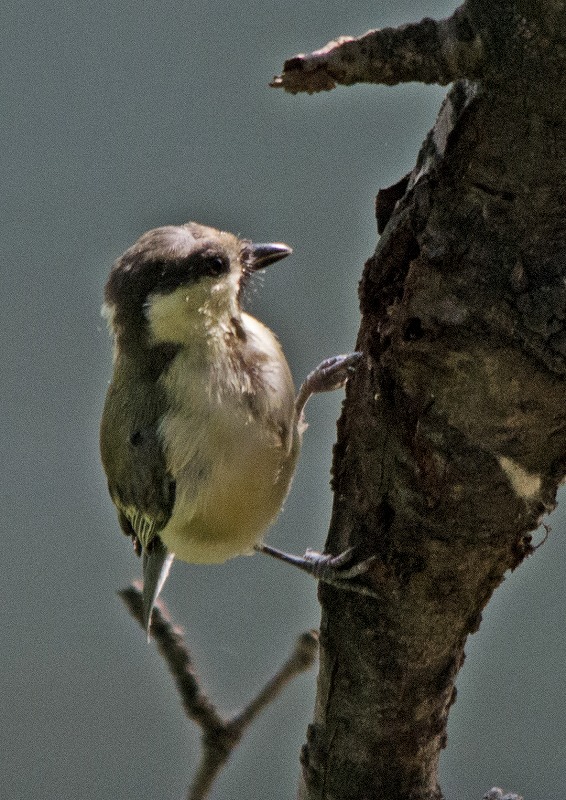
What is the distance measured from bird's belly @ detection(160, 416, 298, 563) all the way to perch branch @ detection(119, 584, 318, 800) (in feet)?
2.00

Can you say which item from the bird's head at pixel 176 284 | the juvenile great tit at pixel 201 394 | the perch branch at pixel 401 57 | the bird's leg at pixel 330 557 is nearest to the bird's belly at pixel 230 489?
the juvenile great tit at pixel 201 394

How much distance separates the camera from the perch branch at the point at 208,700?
1755 mm

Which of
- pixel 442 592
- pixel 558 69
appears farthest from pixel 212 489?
pixel 558 69

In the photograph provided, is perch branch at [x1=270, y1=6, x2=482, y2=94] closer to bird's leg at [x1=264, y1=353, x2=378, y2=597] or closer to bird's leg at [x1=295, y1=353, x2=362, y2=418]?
bird's leg at [x1=264, y1=353, x2=378, y2=597]

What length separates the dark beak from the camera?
255cm

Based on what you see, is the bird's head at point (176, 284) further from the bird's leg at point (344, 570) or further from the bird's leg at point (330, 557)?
the bird's leg at point (344, 570)

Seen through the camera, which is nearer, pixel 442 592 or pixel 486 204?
pixel 486 204

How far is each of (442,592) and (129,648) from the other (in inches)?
106

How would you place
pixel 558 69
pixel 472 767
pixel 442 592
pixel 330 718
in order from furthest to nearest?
pixel 472 767, pixel 330 718, pixel 442 592, pixel 558 69

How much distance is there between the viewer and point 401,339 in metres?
1.65

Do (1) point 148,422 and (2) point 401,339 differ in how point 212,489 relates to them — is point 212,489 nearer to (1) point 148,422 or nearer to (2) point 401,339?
(1) point 148,422

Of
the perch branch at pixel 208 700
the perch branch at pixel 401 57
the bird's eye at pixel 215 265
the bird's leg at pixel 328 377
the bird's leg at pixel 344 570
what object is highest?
the bird's eye at pixel 215 265

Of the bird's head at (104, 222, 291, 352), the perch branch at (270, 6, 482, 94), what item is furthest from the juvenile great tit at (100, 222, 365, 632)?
the perch branch at (270, 6, 482, 94)

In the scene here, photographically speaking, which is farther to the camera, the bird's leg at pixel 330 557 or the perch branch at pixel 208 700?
the bird's leg at pixel 330 557
